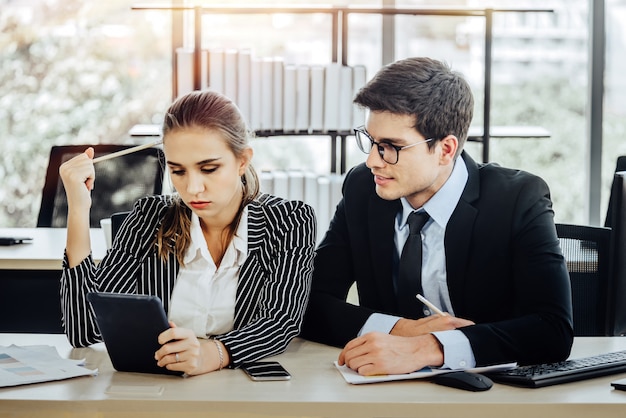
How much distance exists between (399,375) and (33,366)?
63cm

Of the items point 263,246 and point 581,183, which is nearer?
point 263,246

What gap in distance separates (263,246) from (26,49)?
10.6 ft

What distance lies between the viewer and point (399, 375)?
150 centimetres

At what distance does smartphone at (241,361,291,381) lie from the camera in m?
1.50

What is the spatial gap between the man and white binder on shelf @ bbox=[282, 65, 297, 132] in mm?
1719

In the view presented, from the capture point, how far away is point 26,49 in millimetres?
4621

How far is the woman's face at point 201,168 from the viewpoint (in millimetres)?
1754

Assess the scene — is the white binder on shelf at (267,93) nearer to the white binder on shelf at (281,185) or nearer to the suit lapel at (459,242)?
the white binder on shelf at (281,185)

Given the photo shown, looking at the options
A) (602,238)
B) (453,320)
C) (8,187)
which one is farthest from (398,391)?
(8,187)

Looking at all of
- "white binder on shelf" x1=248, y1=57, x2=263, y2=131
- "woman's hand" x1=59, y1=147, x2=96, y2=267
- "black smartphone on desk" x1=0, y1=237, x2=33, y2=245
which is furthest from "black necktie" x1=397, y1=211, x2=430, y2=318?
"white binder on shelf" x1=248, y1=57, x2=263, y2=131

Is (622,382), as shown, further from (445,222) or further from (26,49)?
(26,49)

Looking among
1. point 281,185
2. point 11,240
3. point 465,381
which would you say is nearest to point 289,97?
point 281,185

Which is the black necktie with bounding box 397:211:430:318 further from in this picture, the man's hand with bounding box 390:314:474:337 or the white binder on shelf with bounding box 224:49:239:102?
the white binder on shelf with bounding box 224:49:239:102

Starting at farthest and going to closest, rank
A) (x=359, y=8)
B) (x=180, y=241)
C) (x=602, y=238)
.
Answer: (x=359, y=8), (x=602, y=238), (x=180, y=241)
